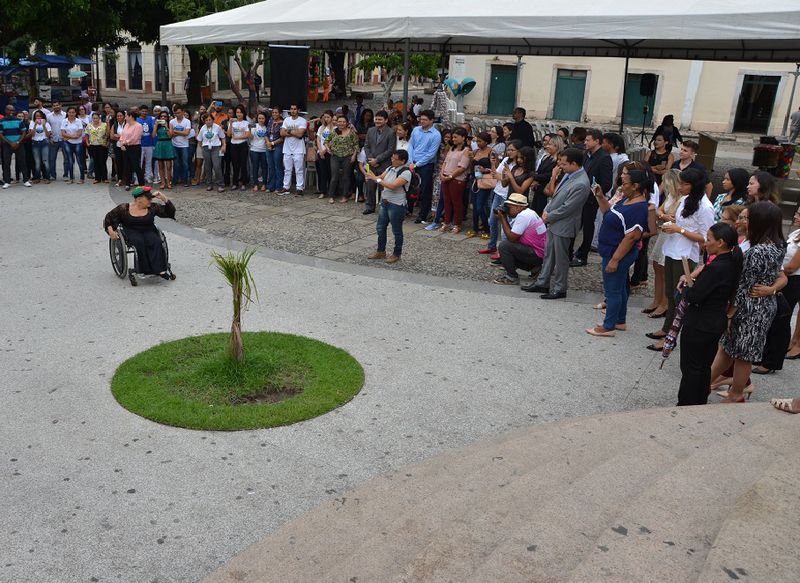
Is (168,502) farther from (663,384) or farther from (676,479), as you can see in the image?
(663,384)

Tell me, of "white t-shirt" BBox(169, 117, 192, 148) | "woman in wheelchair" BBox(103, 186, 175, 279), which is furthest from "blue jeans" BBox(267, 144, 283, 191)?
"woman in wheelchair" BBox(103, 186, 175, 279)

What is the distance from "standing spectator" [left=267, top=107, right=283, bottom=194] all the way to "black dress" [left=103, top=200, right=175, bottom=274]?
6142mm

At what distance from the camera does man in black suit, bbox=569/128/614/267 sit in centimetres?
1028

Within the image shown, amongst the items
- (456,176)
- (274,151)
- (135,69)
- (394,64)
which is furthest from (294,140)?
(135,69)

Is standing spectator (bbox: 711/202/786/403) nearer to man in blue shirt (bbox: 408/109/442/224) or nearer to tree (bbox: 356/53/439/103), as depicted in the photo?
man in blue shirt (bbox: 408/109/442/224)

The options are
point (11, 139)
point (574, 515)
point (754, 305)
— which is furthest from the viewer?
point (11, 139)

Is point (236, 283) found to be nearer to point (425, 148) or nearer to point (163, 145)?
point (425, 148)

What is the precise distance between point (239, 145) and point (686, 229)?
993 cm

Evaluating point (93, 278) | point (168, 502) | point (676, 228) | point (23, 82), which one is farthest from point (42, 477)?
point (23, 82)

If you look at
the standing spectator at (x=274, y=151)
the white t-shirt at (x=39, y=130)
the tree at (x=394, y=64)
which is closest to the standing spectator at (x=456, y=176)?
the standing spectator at (x=274, y=151)

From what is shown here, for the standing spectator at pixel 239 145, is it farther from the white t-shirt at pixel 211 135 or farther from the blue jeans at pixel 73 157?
the blue jeans at pixel 73 157

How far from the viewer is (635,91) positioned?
33531 mm

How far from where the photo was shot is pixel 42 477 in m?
4.92

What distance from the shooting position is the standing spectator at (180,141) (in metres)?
15.0
